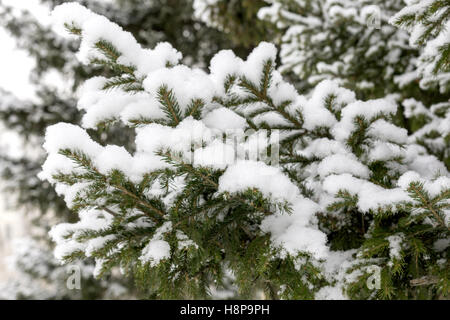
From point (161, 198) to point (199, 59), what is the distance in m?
5.62

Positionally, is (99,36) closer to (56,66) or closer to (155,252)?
(155,252)

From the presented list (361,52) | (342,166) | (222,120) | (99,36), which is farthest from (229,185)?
(361,52)

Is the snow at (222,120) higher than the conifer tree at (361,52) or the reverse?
the reverse

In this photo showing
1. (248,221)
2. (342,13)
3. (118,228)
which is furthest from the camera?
(342,13)

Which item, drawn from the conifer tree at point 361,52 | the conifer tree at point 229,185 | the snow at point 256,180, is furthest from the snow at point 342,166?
the conifer tree at point 361,52

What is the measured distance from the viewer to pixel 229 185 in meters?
1.17

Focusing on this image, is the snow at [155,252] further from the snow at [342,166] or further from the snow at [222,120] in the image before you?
the snow at [342,166]

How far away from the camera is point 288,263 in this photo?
51.9 inches

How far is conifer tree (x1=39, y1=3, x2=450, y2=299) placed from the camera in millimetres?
1181

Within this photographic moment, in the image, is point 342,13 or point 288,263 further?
point 342,13

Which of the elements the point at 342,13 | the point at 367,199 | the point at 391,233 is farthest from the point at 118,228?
the point at 342,13

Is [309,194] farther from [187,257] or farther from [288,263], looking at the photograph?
[187,257]

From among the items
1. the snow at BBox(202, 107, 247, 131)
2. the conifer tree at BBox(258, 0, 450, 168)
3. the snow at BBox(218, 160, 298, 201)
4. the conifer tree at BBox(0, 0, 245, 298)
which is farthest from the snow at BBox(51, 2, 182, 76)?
the conifer tree at BBox(0, 0, 245, 298)

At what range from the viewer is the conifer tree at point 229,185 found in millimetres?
1181
